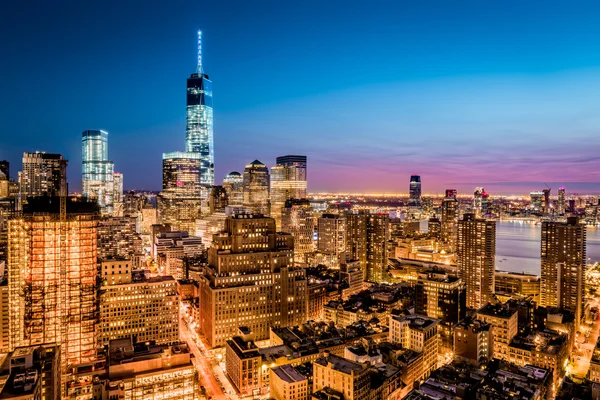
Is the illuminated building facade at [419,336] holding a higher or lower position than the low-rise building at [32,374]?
lower

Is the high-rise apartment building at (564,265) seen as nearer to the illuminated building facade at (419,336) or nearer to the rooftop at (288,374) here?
the illuminated building facade at (419,336)

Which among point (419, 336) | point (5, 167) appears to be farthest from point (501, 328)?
point (5, 167)

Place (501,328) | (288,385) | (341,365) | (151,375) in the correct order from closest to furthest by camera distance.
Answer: (341,365), (288,385), (151,375), (501,328)

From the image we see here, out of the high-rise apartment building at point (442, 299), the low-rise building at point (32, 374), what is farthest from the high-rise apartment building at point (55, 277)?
the high-rise apartment building at point (442, 299)

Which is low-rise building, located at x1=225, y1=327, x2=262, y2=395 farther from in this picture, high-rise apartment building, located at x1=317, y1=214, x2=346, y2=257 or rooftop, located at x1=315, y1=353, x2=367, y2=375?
high-rise apartment building, located at x1=317, y1=214, x2=346, y2=257

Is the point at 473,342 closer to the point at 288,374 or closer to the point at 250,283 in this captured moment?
the point at 288,374

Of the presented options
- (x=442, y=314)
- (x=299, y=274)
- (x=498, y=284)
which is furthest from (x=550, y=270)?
(x=299, y=274)

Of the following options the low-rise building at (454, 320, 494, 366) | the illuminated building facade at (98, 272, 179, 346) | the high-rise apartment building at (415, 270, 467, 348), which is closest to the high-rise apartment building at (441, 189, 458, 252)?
the high-rise apartment building at (415, 270, 467, 348)

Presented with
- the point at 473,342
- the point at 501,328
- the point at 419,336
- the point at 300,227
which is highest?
the point at 300,227
